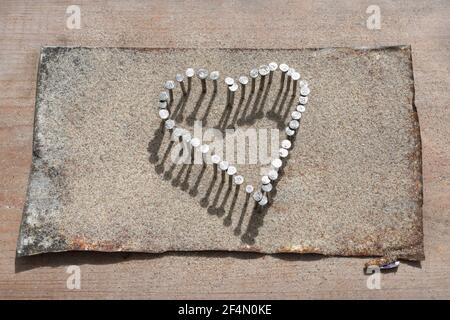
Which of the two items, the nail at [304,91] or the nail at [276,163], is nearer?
the nail at [276,163]

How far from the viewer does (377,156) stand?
554 cm

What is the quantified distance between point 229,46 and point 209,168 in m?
1.46

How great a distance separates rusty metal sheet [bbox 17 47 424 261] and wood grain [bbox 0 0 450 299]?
15 cm

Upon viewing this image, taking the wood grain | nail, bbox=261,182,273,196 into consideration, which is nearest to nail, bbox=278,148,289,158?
nail, bbox=261,182,273,196

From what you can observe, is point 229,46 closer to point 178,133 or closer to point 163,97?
point 163,97

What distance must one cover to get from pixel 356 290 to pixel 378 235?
592 mm

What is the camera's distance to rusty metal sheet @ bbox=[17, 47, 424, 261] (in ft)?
17.4

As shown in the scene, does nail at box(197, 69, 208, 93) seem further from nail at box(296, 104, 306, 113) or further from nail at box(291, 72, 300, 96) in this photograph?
nail at box(296, 104, 306, 113)

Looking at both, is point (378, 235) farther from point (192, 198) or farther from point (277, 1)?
point (277, 1)

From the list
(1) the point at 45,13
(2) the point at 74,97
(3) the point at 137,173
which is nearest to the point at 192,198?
(3) the point at 137,173

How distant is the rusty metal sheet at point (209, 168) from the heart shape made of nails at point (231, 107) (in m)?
0.10

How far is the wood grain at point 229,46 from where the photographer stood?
5.21 m

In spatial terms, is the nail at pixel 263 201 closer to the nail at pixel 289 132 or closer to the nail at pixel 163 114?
the nail at pixel 289 132

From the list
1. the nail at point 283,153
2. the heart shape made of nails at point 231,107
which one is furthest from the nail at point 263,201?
the nail at point 283,153
